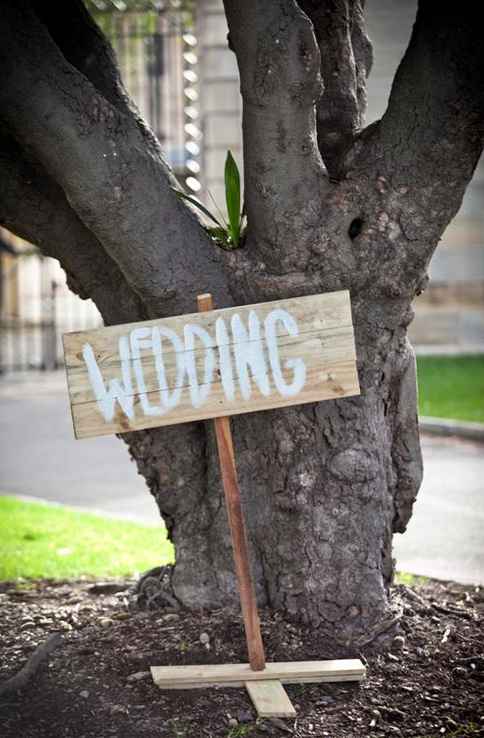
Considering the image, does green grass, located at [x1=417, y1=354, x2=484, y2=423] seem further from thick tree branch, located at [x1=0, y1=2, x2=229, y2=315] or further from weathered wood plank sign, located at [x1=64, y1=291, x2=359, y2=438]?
weathered wood plank sign, located at [x1=64, y1=291, x2=359, y2=438]

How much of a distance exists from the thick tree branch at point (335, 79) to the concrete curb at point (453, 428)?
271 inches

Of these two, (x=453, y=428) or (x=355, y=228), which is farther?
(x=453, y=428)

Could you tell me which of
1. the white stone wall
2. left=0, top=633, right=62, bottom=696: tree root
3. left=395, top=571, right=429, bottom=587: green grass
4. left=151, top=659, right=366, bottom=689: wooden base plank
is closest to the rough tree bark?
left=151, top=659, right=366, bottom=689: wooden base plank

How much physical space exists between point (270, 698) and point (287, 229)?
6.13 feet

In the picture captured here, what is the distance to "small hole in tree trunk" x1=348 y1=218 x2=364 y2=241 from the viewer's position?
411 centimetres

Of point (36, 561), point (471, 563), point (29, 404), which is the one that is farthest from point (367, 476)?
point (29, 404)

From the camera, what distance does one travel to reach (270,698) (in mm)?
3668

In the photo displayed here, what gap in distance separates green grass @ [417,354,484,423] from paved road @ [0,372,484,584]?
3.24 ft

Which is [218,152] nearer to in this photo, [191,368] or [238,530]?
[191,368]

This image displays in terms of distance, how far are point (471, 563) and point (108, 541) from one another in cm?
253

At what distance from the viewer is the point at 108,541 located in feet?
22.6

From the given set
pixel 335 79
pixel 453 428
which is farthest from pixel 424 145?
pixel 453 428

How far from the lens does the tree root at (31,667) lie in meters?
3.85

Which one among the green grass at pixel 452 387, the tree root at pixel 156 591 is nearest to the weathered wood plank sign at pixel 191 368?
the tree root at pixel 156 591
